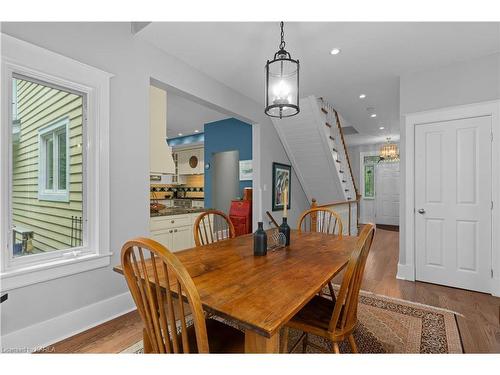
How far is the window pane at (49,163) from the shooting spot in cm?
199

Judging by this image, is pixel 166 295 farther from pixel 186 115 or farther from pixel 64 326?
pixel 186 115

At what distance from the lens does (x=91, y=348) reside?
1.77m

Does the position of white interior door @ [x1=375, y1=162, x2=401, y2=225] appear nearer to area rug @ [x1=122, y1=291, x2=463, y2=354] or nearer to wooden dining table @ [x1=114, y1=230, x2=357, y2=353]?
area rug @ [x1=122, y1=291, x2=463, y2=354]

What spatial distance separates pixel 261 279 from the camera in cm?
119

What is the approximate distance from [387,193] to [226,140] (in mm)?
5390

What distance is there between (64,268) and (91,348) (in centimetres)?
61

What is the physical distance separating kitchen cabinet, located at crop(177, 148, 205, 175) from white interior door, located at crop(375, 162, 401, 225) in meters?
5.51

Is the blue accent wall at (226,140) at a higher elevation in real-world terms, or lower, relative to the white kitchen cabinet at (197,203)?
higher

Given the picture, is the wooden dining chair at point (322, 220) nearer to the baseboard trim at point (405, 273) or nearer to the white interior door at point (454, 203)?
the baseboard trim at point (405, 273)

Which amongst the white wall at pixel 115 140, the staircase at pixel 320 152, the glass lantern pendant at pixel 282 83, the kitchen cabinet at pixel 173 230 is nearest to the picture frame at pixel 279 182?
the staircase at pixel 320 152

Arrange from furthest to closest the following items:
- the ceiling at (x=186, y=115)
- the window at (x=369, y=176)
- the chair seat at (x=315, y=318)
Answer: the window at (x=369, y=176)
the ceiling at (x=186, y=115)
the chair seat at (x=315, y=318)

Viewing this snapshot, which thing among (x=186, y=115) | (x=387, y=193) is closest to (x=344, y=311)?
(x=186, y=115)

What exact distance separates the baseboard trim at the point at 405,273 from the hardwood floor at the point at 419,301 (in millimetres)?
82

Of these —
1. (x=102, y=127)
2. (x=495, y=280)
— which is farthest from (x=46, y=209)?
(x=495, y=280)
